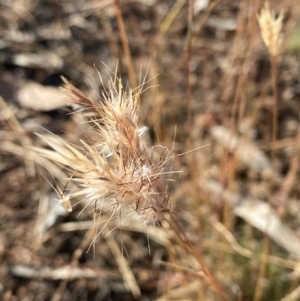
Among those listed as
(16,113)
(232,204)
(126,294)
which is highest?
(16,113)

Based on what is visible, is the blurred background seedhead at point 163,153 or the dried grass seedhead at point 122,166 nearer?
the dried grass seedhead at point 122,166

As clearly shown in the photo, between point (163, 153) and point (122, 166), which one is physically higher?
point (122, 166)

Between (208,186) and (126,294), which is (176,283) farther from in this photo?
(208,186)

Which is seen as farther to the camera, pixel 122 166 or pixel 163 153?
pixel 163 153

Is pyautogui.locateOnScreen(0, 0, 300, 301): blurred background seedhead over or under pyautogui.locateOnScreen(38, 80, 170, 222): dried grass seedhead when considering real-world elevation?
under

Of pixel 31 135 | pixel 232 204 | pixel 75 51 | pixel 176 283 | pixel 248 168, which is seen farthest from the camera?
pixel 75 51

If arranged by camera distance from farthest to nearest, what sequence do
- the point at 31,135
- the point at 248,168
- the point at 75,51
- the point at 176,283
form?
the point at 75,51 < the point at 31,135 < the point at 248,168 < the point at 176,283

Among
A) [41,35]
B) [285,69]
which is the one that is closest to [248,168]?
[285,69]

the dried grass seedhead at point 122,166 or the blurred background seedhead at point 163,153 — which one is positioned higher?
the dried grass seedhead at point 122,166

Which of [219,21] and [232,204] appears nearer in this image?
[232,204]

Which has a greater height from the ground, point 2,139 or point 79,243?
point 2,139

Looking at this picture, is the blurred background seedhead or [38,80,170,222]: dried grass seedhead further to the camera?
the blurred background seedhead
